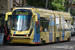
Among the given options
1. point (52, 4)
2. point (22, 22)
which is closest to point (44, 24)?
point (22, 22)

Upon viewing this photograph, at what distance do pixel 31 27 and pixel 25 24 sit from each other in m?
0.46

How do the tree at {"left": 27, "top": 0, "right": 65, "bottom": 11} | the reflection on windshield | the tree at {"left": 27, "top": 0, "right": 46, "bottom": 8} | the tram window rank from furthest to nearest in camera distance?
the tree at {"left": 27, "top": 0, "right": 46, "bottom": 8} < the tree at {"left": 27, "top": 0, "right": 65, "bottom": 11} < the tram window < the reflection on windshield

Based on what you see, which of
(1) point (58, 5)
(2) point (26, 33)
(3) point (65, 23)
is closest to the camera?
(2) point (26, 33)

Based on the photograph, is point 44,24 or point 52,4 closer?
point 44,24

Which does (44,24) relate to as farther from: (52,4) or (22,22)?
(52,4)

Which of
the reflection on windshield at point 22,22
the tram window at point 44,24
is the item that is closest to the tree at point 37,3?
the tram window at point 44,24

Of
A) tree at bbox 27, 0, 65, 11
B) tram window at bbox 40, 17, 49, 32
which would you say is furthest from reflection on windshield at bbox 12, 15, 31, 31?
tree at bbox 27, 0, 65, 11

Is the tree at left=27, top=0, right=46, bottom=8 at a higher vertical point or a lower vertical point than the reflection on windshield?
lower

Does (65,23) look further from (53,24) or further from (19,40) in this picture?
(19,40)

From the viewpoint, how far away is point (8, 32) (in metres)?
21.5

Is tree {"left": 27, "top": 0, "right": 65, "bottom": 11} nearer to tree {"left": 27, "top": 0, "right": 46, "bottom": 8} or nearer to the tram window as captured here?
tree {"left": 27, "top": 0, "right": 46, "bottom": 8}

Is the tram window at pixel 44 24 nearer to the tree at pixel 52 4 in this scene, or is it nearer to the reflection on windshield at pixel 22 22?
the reflection on windshield at pixel 22 22

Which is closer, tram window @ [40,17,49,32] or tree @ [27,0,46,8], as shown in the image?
tram window @ [40,17,49,32]

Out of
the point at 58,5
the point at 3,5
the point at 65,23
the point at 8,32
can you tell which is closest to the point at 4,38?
the point at 8,32
